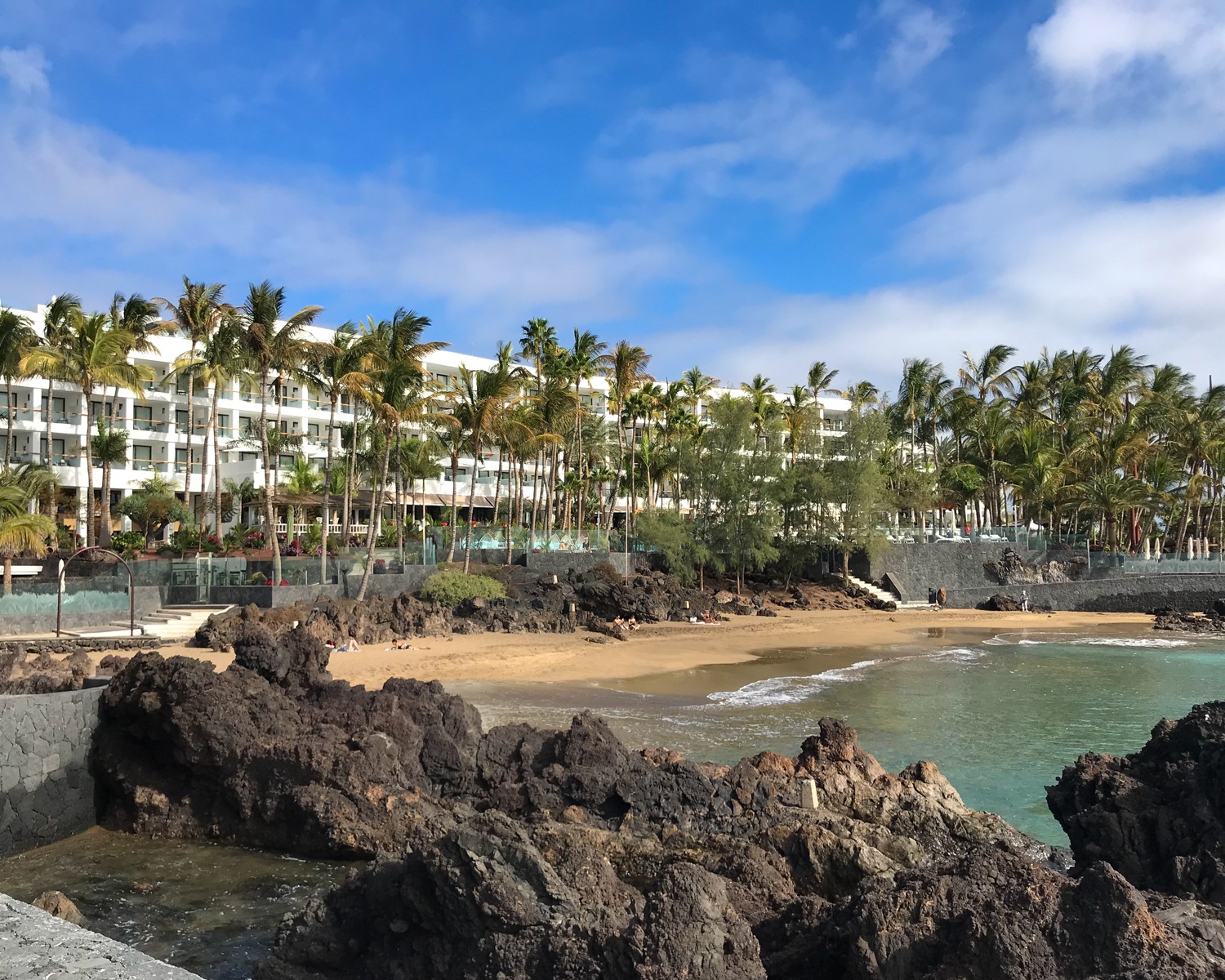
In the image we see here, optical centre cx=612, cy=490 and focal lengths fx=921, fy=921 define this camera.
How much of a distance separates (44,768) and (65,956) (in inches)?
308

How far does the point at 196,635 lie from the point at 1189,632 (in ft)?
131

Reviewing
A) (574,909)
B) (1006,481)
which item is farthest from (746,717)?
(1006,481)

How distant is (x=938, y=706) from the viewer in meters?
20.4

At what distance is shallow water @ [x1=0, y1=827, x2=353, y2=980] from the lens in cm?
802

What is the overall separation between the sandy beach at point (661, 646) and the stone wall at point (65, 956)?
15.5 m

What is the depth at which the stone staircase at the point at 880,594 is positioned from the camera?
46.2 metres

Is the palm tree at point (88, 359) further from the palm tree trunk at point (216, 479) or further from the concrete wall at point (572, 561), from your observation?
the concrete wall at point (572, 561)

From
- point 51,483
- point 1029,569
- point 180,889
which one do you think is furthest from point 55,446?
point 1029,569

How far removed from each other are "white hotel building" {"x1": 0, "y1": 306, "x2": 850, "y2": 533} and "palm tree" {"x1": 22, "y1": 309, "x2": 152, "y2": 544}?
16.1 feet

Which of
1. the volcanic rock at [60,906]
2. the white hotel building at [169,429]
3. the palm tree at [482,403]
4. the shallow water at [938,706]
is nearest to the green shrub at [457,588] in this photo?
the palm tree at [482,403]

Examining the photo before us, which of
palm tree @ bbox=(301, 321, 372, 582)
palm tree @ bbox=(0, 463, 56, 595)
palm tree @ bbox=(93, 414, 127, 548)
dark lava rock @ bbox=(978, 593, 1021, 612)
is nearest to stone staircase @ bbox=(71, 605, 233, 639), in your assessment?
palm tree @ bbox=(0, 463, 56, 595)

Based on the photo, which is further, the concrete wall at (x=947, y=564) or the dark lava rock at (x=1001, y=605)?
the concrete wall at (x=947, y=564)

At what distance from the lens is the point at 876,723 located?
18141 millimetres

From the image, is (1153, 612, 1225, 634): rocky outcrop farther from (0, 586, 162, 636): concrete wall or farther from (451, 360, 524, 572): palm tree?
(0, 586, 162, 636): concrete wall
